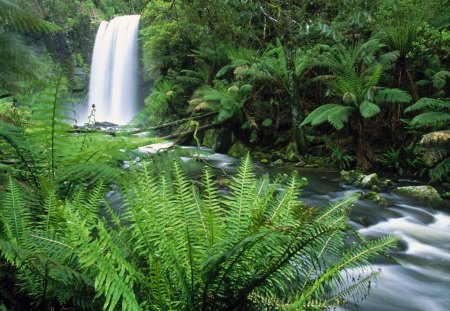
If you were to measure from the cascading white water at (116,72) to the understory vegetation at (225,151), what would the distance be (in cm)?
486

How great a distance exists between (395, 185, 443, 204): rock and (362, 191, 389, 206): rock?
0.50 metres

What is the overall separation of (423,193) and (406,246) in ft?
5.86

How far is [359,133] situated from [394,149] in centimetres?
68

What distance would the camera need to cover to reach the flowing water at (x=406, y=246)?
107 inches

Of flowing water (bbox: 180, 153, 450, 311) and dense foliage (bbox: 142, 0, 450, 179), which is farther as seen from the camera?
dense foliage (bbox: 142, 0, 450, 179)

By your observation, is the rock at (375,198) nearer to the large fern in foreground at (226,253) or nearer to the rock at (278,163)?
the rock at (278,163)

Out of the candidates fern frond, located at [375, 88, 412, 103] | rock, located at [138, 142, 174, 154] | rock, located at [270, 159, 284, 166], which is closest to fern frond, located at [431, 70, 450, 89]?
fern frond, located at [375, 88, 412, 103]

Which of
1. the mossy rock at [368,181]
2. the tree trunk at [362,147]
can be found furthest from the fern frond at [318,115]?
the mossy rock at [368,181]

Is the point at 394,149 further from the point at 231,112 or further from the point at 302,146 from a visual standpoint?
the point at 231,112

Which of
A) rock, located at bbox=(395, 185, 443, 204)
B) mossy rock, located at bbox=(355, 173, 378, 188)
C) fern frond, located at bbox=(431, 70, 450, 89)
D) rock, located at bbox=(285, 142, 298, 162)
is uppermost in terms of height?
fern frond, located at bbox=(431, 70, 450, 89)

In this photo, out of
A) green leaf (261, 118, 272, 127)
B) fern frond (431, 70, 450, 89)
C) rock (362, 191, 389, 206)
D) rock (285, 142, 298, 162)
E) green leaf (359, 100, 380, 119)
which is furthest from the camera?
green leaf (261, 118, 272, 127)

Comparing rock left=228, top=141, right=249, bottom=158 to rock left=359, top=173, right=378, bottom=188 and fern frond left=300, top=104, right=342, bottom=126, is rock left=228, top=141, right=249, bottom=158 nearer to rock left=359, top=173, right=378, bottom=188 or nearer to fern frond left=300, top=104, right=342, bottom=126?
fern frond left=300, top=104, right=342, bottom=126

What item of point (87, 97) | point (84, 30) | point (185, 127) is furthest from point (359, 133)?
point (84, 30)

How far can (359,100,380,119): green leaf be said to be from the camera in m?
6.05
